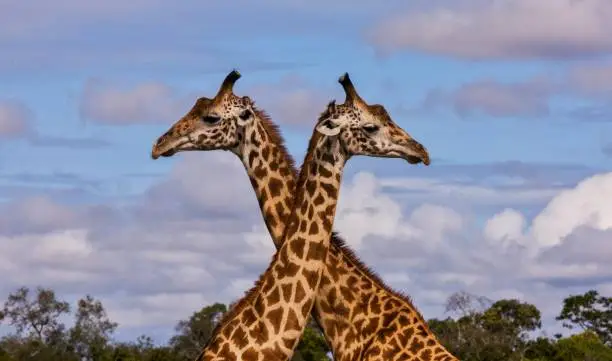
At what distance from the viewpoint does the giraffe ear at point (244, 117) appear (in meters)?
19.0

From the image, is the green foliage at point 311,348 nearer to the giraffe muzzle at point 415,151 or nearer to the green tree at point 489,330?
the green tree at point 489,330

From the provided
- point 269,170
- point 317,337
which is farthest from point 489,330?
point 269,170

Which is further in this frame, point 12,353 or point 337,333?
point 12,353

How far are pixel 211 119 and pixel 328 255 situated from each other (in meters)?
2.14

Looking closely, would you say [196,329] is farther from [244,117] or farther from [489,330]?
[244,117]

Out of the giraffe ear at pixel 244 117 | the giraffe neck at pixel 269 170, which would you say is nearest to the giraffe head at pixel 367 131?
the giraffe ear at pixel 244 117

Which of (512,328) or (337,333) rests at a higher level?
(512,328)

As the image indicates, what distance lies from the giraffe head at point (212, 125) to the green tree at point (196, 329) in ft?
235

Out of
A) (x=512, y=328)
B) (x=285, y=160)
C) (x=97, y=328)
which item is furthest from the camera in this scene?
(x=97, y=328)

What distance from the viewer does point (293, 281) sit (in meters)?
16.5

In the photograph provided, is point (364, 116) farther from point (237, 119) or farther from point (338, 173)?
point (237, 119)

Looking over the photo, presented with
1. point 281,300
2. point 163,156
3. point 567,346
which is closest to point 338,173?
point 281,300

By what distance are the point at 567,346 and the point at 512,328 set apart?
1496 cm

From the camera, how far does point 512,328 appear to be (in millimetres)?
89312
